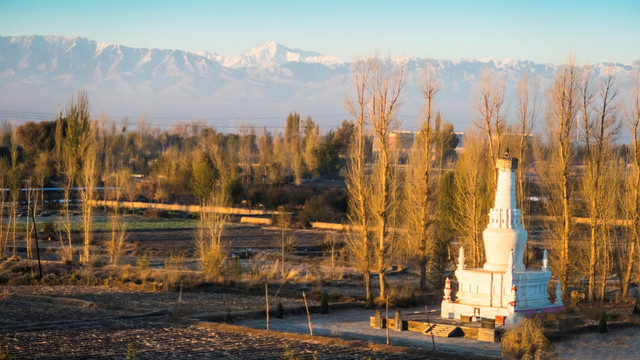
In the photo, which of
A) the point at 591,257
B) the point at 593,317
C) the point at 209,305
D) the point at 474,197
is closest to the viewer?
the point at 593,317

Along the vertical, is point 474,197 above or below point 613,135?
below

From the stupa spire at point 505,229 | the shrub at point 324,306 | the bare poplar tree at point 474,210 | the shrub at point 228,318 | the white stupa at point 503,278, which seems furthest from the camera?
the bare poplar tree at point 474,210

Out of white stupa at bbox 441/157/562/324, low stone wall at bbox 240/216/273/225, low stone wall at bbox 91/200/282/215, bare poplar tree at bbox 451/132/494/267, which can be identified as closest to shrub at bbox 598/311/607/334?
white stupa at bbox 441/157/562/324

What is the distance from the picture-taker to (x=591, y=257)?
24.8 m

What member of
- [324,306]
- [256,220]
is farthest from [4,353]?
[256,220]

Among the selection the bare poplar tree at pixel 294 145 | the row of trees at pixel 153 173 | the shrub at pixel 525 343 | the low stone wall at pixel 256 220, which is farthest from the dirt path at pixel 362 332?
the bare poplar tree at pixel 294 145

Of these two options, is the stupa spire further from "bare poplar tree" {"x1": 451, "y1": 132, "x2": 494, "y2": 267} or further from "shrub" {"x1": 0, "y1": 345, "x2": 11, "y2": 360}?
"shrub" {"x1": 0, "y1": 345, "x2": 11, "y2": 360}

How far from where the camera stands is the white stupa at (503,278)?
20.3 m

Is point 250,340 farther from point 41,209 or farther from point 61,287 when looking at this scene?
point 41,209

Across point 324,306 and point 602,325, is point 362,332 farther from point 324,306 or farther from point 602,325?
point 602,325

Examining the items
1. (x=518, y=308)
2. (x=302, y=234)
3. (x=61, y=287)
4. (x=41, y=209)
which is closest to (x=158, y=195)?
(x=41, y=209)

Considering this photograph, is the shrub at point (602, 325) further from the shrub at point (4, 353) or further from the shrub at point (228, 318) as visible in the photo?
the shrub at point (4, 353)

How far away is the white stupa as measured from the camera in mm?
20281

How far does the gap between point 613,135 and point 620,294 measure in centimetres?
463
